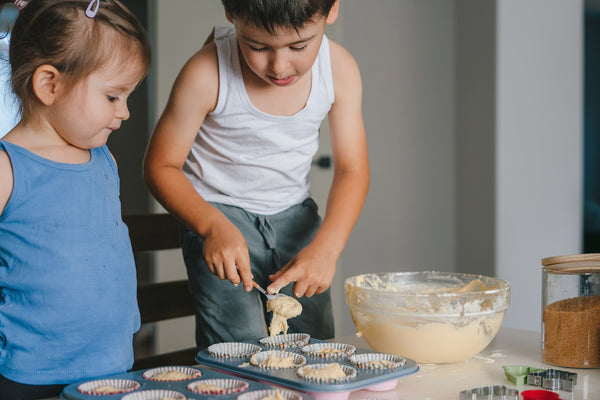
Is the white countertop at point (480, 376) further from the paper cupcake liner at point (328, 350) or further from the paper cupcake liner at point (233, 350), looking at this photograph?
the paper cupcake liner at point (233, 350)

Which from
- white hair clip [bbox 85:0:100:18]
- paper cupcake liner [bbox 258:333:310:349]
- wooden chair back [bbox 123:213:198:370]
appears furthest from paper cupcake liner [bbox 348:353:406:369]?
wooden chair back [bbox 123:213:198:370]

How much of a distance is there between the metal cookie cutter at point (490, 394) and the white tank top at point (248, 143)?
0.63m

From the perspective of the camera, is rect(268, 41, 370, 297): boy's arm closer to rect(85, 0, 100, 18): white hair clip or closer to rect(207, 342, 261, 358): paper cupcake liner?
rect(207, 342, 261, 358): paper cupcake liner

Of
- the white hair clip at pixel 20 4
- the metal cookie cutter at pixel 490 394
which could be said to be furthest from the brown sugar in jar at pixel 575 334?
the white hair clip at pixel 20 4

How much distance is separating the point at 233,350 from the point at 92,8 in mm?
553

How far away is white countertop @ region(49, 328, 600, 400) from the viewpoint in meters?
0.84

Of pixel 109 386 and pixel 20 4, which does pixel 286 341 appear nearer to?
pixel 109 386

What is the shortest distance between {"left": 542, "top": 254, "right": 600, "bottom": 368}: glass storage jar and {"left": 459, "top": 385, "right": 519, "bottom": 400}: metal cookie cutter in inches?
9.1

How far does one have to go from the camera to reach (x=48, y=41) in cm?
93

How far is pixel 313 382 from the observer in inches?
30.7

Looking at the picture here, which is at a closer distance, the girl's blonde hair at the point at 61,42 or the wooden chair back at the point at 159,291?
→ the girl's blonde hair at the point at 61,42

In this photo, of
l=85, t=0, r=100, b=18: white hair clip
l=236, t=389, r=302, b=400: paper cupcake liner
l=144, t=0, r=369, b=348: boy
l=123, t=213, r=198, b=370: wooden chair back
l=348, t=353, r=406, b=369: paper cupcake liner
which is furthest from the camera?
l=123, t=213, r=198, b=370: wooden chair back

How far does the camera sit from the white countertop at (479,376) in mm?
840

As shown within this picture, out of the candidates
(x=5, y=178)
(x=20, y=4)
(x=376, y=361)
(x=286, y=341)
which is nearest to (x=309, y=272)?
(x=286, y=341)
